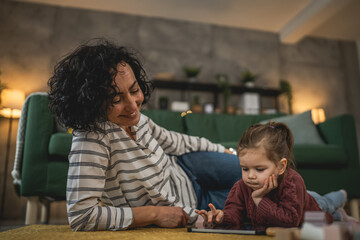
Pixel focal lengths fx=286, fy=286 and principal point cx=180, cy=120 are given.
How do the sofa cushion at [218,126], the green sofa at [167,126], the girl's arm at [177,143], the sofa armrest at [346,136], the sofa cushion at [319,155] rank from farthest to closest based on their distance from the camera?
the sofa cushion at [218,126], the sofa armrest at [346,136], the sofa cushion at [319,155], the green sofa at [167,126], the girl's arm at [177,143]

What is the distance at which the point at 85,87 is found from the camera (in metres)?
0.85

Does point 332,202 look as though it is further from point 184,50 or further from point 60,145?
point 184,50

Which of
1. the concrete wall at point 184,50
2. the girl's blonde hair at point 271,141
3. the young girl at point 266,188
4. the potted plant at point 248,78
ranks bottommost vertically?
the young girl at point 266,188

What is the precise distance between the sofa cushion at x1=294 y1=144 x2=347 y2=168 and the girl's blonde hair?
104 cm

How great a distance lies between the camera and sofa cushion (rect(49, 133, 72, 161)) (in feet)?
5.66

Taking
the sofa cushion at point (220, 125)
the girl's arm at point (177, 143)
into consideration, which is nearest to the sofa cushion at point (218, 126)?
the sofa cushion at point (220, 125)

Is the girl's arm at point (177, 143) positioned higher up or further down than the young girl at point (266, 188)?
higher up

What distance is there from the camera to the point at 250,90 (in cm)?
408

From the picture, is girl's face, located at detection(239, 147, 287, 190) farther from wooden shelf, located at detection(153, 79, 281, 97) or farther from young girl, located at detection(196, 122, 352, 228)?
wooden shelf, located at detection(153, 79, 281, 97)

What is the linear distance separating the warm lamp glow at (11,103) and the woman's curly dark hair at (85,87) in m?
2.44

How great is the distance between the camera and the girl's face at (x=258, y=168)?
78 cm

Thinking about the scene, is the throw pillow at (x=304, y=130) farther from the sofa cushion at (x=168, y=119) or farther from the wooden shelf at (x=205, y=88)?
the wooden shelf at (x=205, y=88)

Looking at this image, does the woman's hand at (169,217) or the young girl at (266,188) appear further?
the woman's hand at (169,217)

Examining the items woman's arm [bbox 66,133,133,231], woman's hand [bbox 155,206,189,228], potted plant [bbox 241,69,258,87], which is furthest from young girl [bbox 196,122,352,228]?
potted plant [bbox 241,69,258,87]
